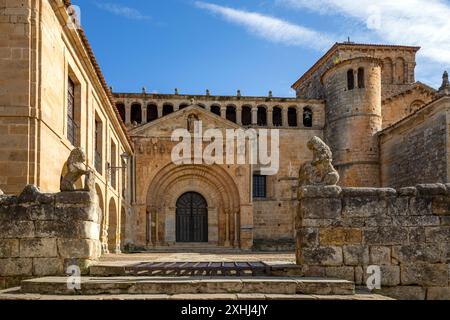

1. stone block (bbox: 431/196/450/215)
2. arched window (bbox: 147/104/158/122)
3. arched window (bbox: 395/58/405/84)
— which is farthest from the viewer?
arched window (bbox: 395/58/405/84)

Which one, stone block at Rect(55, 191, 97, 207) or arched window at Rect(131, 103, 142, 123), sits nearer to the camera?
stone block at Rect(55, 191, 97, 207)

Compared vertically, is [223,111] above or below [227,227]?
above

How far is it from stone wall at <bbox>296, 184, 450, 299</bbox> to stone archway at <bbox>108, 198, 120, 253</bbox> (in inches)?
531

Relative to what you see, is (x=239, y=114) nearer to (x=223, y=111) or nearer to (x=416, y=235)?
(x=223, y=111)

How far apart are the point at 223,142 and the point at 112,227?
295 inches

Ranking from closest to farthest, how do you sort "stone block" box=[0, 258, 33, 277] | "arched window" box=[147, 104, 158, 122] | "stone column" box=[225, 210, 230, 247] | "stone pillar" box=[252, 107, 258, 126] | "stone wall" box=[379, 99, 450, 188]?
"stone block" box=[0, 258, 33, 277] < "stone wall" box=[379, 99, 450, 188] < "stone column" box=[225, 210, 230, 247] < "arched window" box=[147, 104, 158, 122] < "stone pillar" box=[252, 107, 258, 126]

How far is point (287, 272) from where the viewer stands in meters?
7.53

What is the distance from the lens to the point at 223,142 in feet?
82.4

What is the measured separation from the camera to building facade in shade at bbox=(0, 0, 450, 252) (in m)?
13.6

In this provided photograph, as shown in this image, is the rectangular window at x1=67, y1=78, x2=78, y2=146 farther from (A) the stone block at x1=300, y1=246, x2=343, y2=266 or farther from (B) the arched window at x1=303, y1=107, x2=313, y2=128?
(B) the arched window at x1=303, y1=107, x2=313, y2=128

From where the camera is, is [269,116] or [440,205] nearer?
[440,205]

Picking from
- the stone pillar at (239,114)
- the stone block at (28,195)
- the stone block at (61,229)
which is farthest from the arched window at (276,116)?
the stone block at (28,195)

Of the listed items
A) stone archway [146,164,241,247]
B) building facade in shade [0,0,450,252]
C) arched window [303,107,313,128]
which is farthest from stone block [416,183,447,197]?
arched window [303,107,313,128]

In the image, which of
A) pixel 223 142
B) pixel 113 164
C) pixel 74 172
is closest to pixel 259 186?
pixel 223 142
